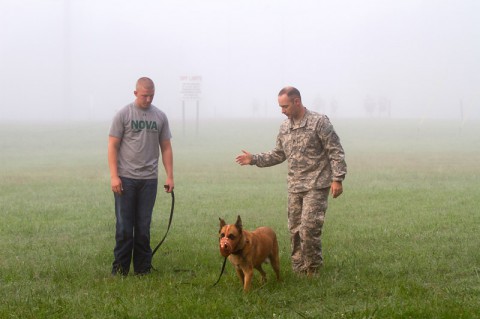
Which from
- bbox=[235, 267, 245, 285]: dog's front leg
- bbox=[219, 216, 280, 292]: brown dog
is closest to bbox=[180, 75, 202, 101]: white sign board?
bbox=[219, 216, 280, 292]: brown dog

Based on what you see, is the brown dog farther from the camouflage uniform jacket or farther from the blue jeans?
the blue jeans

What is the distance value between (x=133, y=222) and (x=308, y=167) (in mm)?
2231

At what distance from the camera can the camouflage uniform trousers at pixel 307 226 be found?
7355 mm

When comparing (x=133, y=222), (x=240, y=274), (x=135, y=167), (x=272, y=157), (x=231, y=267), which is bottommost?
(x=231, y=267)

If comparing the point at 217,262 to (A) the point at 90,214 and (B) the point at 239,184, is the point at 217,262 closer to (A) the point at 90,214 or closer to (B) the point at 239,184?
(A) the point at 90,214

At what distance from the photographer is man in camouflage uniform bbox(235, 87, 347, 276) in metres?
7.31

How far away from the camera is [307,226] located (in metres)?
7.36

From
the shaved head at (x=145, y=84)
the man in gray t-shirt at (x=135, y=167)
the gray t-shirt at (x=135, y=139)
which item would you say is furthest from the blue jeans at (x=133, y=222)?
the shaved head at (x=145, y=84)

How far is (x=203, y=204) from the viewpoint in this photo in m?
15.6

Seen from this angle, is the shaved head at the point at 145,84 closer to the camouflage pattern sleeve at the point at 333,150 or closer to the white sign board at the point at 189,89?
the camouflage pattern sleeve at the point at 333,150

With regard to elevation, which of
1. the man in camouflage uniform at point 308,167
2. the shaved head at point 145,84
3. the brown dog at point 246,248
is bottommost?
the brown dog at point 246,248

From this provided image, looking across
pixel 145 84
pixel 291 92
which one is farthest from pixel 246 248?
pixel 145 84

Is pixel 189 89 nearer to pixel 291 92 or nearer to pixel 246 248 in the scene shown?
pixel 291 92

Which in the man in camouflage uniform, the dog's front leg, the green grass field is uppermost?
the man in camouflage uniform
